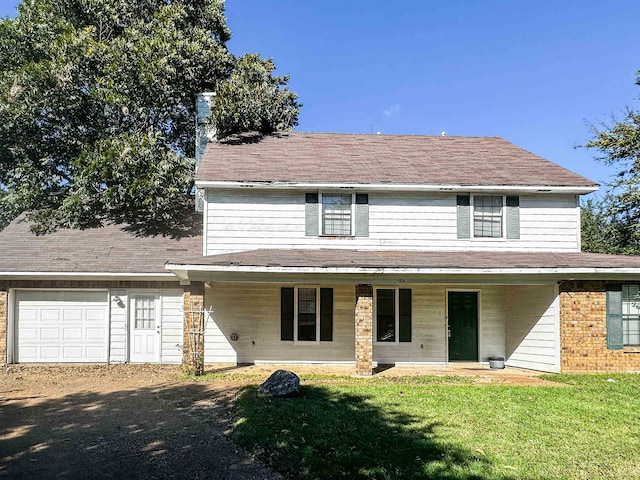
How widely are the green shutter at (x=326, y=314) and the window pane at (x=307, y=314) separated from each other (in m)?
0.23

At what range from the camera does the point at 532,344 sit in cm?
1341

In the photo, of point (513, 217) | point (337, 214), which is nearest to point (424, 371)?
point (337, 214)

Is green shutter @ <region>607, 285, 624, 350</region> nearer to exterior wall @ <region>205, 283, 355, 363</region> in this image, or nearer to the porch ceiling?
the porch ceiling

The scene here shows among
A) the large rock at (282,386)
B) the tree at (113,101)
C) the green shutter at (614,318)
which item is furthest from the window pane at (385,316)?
the tree at (113,101)

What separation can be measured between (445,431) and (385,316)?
732cm

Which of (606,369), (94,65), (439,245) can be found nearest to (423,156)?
(439,245)

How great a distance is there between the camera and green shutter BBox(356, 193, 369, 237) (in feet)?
45.8

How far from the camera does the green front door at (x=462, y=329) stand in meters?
14.5

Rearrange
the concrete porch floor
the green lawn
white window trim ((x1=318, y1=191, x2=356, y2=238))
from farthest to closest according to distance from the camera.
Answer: white window trim ((x1=318, y1=191, x2=356, y2=238)) → the concrete porch floor → the green lawn

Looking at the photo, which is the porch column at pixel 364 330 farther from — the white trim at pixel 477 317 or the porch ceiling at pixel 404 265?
the white trim at pixel 477 317

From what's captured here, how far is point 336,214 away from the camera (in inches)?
553

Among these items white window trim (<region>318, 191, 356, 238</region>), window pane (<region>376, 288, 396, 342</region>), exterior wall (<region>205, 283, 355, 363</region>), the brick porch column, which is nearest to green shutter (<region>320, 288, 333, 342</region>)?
exterior wall (<region>205, 283, 355, 363</region>)

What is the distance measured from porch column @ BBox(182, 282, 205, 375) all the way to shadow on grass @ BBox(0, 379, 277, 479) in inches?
64.4

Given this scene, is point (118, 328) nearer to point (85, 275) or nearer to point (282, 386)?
point (85, 275)
